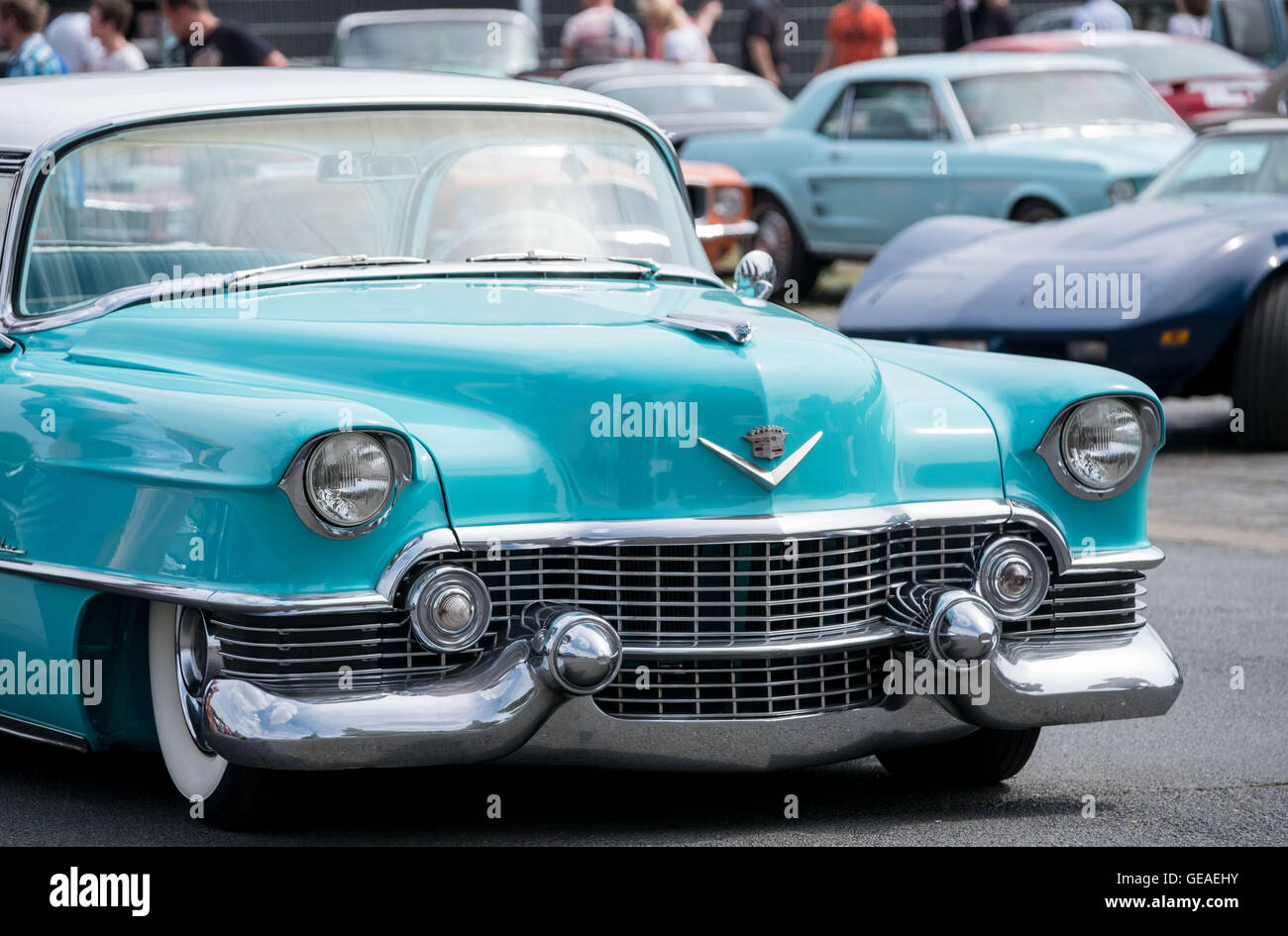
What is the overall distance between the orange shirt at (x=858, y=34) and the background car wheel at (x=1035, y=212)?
15.6 ft

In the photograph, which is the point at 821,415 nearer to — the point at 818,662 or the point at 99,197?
the point at 818,662

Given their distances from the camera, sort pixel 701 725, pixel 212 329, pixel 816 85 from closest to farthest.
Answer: pixel 701 725
pixel 212 329
pixel 816 85

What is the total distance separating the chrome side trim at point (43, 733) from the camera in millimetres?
4375

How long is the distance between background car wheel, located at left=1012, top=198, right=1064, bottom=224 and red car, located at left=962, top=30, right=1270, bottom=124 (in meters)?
2.60

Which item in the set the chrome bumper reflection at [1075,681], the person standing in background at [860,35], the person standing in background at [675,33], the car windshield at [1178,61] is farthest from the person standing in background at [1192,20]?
the chrome bumper reflection at [1075,681]

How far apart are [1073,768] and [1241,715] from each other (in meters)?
0.69

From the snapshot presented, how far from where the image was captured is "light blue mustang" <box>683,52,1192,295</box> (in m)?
12.6

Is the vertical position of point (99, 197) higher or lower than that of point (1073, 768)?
higher

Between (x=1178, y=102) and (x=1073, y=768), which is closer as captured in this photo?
(x=1073, y=768)

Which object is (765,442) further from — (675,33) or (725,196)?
(675,33)

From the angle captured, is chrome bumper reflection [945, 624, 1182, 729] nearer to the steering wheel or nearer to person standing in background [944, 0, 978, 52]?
the steering wheel

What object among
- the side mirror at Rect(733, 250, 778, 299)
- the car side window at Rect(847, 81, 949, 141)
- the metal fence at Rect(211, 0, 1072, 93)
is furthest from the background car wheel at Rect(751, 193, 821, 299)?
the metal fence at Rect(211, 0, 1072, 93)

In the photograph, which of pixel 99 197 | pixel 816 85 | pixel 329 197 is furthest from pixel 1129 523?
pixel 816 85

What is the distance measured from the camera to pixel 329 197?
492 cm
